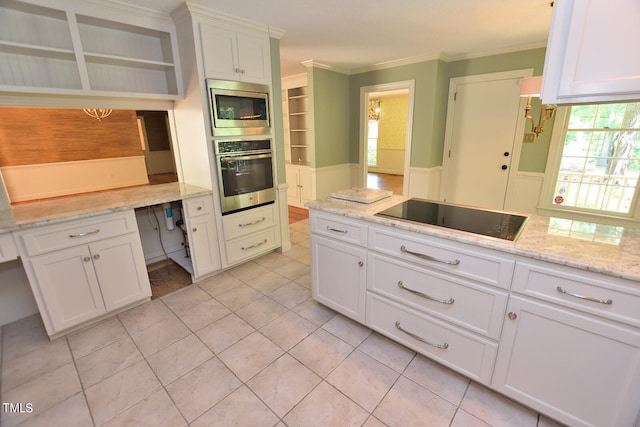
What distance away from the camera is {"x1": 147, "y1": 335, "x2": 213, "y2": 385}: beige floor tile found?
5.65ft

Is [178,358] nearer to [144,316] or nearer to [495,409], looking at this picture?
[144,316]

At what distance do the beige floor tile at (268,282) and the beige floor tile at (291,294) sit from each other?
61mm

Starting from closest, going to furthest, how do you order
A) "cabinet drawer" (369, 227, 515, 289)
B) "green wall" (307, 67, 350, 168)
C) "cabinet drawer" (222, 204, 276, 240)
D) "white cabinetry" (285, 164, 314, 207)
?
"cabinet drawer" (369, 227, 515, 289) → "cabinet drawer" (222, 204, 276, 240) → "green wall" (307, 67, 350, 168) → "white cabinetry" (285, 164, 314, 207)

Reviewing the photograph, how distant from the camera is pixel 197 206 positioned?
2574 mm

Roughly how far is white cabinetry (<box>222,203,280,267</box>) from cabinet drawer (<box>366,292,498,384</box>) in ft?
5.20

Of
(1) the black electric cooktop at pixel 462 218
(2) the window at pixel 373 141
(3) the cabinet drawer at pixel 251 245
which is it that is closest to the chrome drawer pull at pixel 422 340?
(1) the black electric cooktop at pixel 462 218

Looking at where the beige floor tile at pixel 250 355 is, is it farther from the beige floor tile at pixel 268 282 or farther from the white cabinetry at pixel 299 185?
the white cabinetry at pixel 299 185

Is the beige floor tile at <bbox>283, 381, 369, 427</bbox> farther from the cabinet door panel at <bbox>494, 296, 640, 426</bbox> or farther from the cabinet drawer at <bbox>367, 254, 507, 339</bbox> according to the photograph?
the cabinet door panel at <bbox>494, 296, 640, 426</bbox>

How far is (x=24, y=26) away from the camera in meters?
2.00

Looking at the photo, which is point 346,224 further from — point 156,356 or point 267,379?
point 156,356

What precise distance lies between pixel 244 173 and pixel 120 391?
1909mm

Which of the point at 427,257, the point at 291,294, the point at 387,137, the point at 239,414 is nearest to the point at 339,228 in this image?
the point at 427,257

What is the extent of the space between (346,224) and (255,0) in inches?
73.2

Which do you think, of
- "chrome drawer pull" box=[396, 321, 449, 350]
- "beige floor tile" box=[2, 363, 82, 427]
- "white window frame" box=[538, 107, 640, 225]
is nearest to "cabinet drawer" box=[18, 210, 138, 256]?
"beige floor tile" box=[2, 363, 82, 427]
